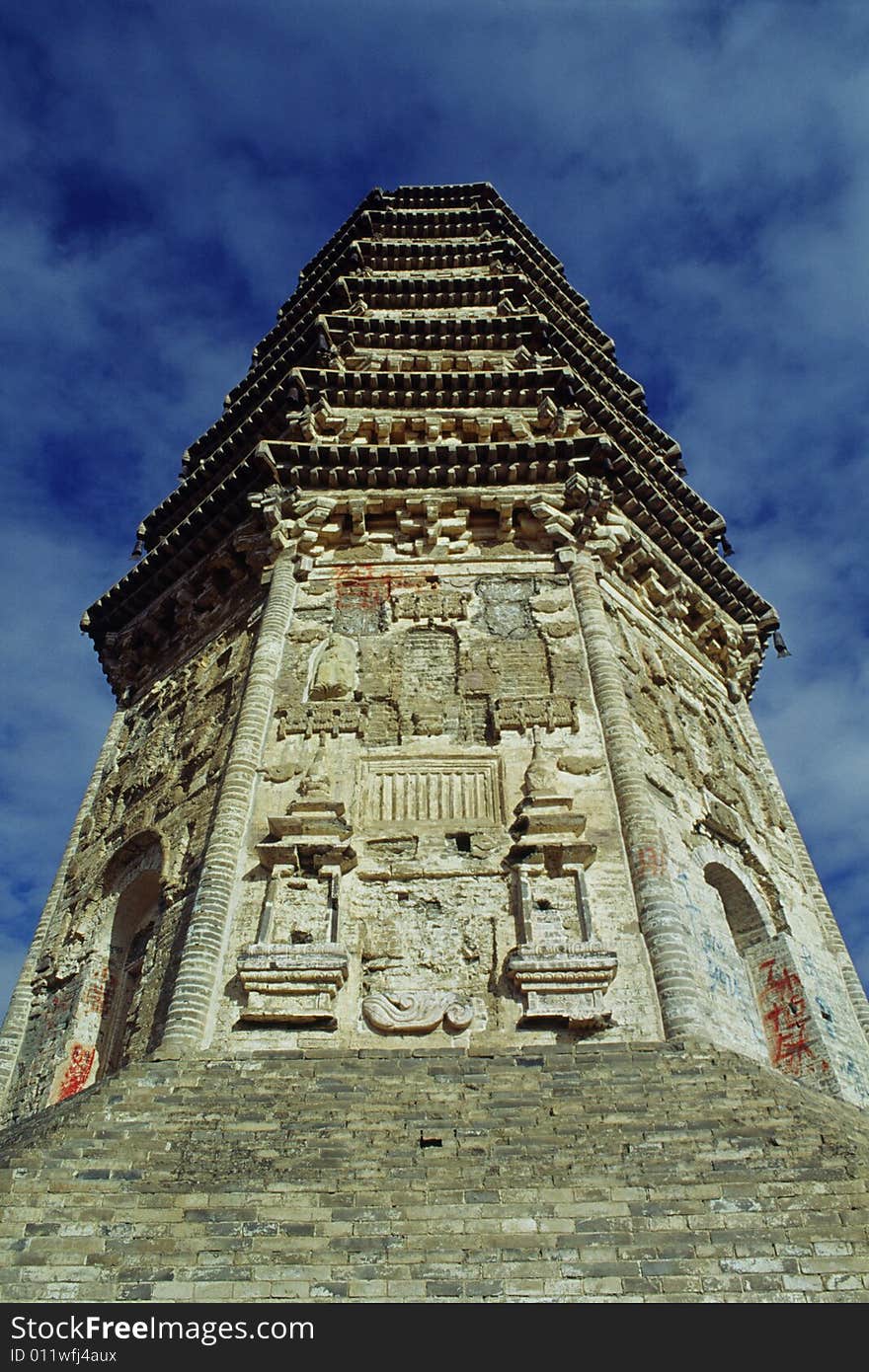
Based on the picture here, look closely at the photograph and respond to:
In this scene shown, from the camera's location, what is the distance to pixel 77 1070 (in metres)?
9.59

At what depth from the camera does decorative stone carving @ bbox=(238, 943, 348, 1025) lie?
25.5 feet

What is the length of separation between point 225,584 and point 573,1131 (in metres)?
9.17

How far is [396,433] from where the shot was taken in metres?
14.3

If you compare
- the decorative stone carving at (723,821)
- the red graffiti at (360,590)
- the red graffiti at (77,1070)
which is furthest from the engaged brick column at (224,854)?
the decorative stone carving at (723,821)

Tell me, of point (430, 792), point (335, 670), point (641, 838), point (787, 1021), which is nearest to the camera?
point (641, 838)

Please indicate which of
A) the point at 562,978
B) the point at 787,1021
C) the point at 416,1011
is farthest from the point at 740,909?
the point at 416,1011

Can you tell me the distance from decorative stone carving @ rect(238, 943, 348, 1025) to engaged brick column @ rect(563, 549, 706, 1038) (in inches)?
97.8

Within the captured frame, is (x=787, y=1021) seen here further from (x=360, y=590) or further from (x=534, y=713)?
(x=360, y=590)

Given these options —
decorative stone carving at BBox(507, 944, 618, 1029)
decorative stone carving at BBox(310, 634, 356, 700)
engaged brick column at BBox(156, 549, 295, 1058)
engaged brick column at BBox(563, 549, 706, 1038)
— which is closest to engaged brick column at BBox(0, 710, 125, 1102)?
engaged brick column at BBox(156, 549, 295, 1058)

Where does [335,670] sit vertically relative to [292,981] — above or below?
above

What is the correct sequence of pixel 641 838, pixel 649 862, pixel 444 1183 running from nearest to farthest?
pixel 444 1183, pixel 649 862, pixel 641 838

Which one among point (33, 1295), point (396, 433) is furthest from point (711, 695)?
point (33, 1295)

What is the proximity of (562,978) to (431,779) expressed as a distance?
7.95 feet

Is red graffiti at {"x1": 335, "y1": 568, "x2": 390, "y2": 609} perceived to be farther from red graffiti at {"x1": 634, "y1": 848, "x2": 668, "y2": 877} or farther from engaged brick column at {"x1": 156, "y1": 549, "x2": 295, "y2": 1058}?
red graffiti at {"x1": 634, "y1": 848, "x2": 668, "y2": 877}
